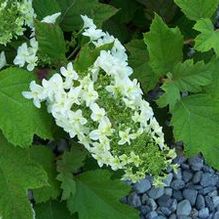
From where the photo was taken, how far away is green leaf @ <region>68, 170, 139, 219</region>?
9.36 ft

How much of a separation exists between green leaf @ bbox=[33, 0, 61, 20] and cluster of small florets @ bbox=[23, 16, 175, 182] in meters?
0.52

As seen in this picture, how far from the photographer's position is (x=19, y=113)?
2383 mm

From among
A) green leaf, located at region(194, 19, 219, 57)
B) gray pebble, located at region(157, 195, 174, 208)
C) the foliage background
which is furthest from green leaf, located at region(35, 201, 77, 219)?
green leaf, located at region(194, 19, 219, 57)

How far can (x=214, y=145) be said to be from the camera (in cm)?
262

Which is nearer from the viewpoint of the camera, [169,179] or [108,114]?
[108,114]

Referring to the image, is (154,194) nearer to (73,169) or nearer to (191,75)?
(73,169)

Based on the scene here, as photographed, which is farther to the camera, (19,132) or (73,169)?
(73,169)

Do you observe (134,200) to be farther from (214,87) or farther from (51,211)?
(214,87)

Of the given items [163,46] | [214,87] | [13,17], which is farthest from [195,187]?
[13,17]

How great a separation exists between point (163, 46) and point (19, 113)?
634 millimetres

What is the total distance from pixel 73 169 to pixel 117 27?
90 centimetres

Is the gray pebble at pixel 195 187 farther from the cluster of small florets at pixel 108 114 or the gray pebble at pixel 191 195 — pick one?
the cluster of small florets at pixel 108 114

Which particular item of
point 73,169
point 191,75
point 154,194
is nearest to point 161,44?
point 191,75

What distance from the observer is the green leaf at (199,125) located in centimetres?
261
